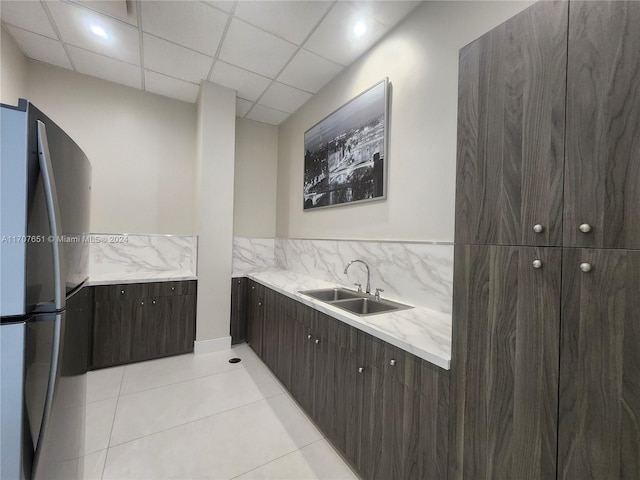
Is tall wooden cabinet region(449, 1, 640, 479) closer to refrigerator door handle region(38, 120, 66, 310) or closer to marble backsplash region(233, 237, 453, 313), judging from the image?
marble backsplash region(233, 237, 453, 313)

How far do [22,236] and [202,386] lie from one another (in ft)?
6.87

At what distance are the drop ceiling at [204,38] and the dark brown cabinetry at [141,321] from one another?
229 cm

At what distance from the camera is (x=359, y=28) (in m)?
2.14

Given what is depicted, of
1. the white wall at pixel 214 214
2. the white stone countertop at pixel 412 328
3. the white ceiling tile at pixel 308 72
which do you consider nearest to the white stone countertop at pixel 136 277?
the white wall at pixel 214 214

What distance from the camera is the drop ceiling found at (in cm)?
202

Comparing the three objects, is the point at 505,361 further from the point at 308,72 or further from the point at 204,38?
the point at 204,38

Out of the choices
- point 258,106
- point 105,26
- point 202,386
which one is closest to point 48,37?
point 105,26

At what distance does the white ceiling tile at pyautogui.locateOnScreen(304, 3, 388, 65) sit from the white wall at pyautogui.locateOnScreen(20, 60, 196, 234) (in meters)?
2.11

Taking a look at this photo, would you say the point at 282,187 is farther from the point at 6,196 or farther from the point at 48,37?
the point at 6,196

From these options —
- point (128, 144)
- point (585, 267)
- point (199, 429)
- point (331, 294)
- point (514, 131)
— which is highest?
point (128, 144)

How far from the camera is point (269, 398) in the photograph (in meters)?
2.21

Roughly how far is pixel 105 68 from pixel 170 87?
0.60 m

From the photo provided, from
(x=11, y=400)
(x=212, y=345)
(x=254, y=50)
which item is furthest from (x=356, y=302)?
(x=254, y=50)

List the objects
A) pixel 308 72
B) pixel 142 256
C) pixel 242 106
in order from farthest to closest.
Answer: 1. pixel 242 106
2. pixel 142 256
3. pixel 308 72
